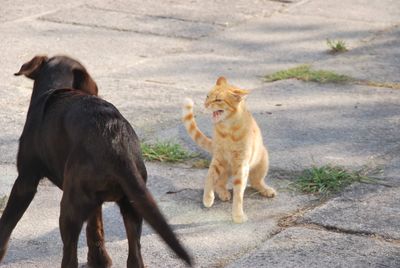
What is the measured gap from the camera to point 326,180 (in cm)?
606

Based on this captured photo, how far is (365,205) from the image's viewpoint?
5.70m

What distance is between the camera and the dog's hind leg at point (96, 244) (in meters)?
4.88

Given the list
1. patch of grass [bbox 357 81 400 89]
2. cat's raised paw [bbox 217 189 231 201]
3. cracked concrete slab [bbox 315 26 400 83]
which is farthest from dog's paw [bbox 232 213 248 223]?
cracked concrete slab [bbox 315 26 400 83]

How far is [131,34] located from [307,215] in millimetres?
4686

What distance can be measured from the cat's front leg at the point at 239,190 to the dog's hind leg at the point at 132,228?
43.5 inches

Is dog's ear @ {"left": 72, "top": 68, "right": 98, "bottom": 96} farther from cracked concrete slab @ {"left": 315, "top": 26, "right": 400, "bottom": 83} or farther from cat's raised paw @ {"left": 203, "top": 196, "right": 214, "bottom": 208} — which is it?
cracked concrete slab @ {"left": 315, "top": 26, "right": 400, "bottom": 83}

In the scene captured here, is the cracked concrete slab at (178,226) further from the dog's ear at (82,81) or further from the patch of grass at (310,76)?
the patch of grass at (310,76)

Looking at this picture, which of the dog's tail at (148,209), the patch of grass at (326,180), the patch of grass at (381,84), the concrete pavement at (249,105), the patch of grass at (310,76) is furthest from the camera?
the patch of grass at (310,76)

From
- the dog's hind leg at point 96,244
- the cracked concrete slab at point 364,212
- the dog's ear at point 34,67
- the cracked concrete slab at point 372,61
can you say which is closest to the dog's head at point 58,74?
the dog's ear at point 34,67

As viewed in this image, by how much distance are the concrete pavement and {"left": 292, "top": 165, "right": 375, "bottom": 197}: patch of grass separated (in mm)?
96

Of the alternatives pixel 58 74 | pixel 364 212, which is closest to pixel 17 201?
pixel 58 74

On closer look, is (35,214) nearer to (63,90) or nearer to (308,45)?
(63,90)

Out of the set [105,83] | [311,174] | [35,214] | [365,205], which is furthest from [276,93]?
[35,214]

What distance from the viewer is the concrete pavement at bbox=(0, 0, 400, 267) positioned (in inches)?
205
